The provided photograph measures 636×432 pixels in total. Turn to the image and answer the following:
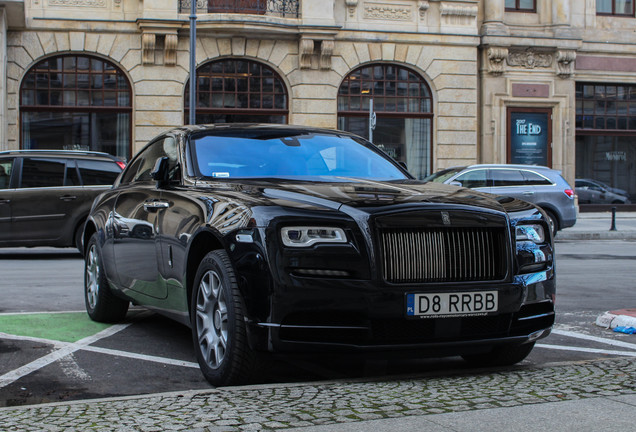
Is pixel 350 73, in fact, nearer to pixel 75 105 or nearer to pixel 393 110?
A: pixel 393 110

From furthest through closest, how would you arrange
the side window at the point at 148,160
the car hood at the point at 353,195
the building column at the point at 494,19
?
the building column at the point at 494,19 < the side window at the point at 148,160 < the car hood at the point at 353,195

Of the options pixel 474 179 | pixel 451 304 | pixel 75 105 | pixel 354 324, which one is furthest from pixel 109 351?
pixel 75 105

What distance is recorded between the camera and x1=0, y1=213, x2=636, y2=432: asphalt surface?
3.82 meters

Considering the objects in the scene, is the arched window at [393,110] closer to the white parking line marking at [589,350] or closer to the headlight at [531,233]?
the white parking line marking at [589,350]

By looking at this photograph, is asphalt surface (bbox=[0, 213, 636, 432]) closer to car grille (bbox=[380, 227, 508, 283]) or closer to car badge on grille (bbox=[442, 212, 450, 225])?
car grille (bbox=[380, 227, 508, 283])

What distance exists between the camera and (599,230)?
2145 centimetres

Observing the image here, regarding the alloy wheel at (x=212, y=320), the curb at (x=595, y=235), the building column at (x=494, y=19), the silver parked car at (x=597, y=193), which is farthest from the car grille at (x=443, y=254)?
the silver parked car at (x=597, y=193)

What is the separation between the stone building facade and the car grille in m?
19.9

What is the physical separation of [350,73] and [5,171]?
1400cm

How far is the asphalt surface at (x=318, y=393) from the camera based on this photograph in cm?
382

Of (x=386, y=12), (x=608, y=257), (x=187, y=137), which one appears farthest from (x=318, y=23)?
(x=187, y=137)

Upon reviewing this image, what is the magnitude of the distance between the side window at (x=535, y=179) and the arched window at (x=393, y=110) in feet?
25.1

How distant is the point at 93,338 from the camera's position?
6312mm

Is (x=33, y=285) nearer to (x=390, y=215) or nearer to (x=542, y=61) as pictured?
(x=390, y=215)
